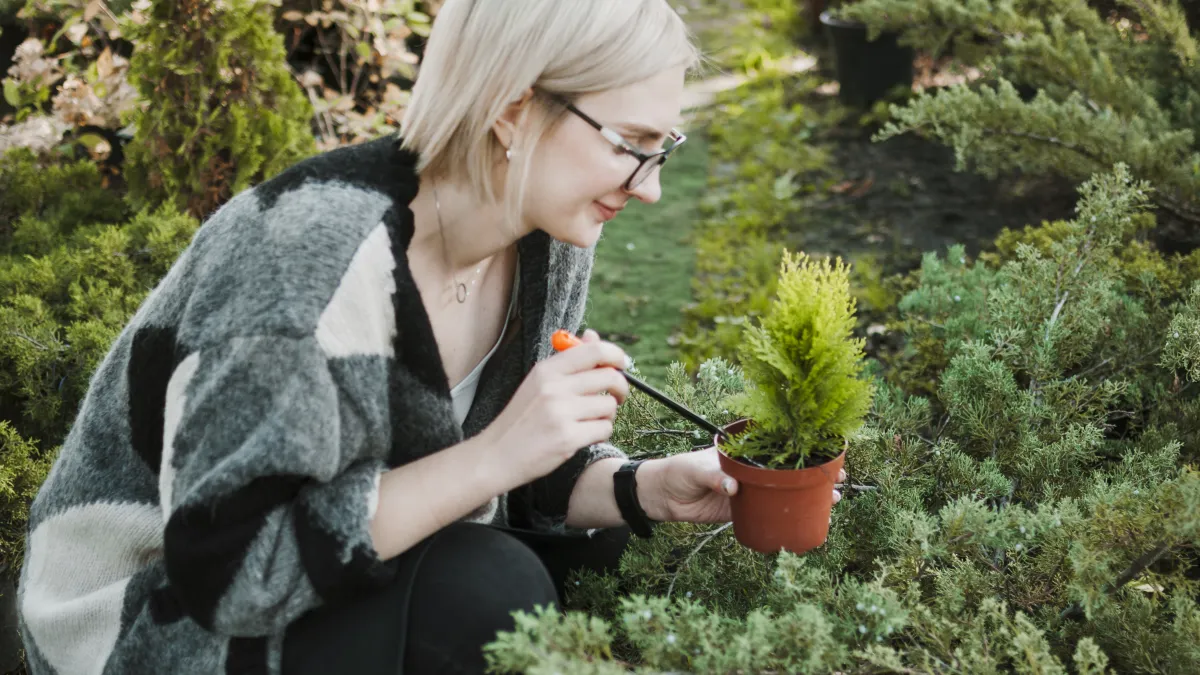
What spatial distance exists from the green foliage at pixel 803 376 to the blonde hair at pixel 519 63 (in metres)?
0.46

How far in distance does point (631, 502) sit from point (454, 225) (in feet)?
2.15

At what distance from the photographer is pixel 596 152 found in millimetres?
1890

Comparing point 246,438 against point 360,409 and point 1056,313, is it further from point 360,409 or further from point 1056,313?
point 1056,313

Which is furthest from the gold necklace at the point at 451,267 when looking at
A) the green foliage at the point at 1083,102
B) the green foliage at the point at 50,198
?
the green foliage at the point at 50,198

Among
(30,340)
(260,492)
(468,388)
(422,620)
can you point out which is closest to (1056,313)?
(468,388)

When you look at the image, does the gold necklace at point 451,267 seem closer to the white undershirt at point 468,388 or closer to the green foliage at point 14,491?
the white undershirt at point 468,388

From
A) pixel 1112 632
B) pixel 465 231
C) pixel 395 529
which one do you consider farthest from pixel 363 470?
pixel 1112 632

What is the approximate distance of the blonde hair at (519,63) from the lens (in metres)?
1.83

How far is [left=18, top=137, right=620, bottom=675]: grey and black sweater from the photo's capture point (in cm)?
162

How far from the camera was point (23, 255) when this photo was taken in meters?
3.44

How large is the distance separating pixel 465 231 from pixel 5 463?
1.33 metres

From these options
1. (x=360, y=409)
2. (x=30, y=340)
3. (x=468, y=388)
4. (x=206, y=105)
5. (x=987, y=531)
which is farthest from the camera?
(x=206, y=105)

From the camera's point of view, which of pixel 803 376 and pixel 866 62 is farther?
pixel 866 62

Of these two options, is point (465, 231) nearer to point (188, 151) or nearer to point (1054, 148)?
point (188, 151)
